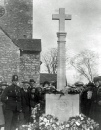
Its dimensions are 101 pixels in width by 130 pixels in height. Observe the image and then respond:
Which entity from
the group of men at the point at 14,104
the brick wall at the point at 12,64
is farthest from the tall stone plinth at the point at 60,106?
the brick wall at the point at 12,64

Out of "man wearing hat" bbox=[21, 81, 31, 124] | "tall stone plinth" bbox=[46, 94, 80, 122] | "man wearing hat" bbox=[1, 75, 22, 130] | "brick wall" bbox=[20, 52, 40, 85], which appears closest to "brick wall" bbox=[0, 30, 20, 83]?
"brick wall" bbox=[20, 52, 40, 85]

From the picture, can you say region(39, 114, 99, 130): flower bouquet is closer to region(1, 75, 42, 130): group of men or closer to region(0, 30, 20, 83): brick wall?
region(1, 75, 42, 130): group of men

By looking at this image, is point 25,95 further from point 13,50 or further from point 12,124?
point 13,50

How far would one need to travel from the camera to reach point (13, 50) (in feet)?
79.5

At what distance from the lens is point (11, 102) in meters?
9.95

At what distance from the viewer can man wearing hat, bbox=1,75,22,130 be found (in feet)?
32.3

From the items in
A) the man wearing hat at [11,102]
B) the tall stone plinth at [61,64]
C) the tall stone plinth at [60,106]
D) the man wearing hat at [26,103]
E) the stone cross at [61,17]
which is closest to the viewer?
the tall stone plinth at [60,106]

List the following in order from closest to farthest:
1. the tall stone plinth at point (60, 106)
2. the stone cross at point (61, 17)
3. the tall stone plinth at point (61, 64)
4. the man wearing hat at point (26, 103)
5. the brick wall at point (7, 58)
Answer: the tall stone plinth at point (60, 106)
the tall stone plinth at point (61, 64)
the stone cross at point (61, 17)
the man wearing hat at point (26, 103)
the brick wall at point (7, 58)

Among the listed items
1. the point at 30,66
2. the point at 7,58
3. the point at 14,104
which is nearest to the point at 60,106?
the point at 14,104

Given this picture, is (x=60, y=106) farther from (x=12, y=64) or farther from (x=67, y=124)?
(x=12, y=64)

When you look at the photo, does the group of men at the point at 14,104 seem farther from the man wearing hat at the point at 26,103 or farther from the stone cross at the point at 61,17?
the stone cross at the point at 61,17


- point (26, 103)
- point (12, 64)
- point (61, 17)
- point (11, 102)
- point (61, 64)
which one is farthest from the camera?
point (12, 64)

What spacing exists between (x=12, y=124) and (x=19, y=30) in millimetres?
20241

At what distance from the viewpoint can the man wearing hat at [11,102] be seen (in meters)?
9.86
